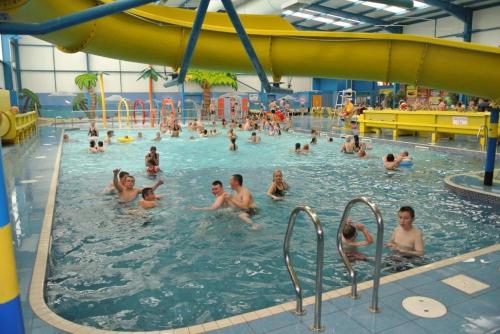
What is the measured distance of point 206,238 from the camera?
6078 millimetres

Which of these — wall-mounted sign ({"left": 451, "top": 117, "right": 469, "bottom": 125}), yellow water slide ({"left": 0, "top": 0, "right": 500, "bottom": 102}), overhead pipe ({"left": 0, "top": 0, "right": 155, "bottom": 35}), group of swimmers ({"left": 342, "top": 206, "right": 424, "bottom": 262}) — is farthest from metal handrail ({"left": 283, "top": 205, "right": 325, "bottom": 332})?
wall-mounted sign ({"left": 451, "top": 117, "right": 469, "bottom": 125})

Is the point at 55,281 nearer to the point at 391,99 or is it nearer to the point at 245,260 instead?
the point at 245,260

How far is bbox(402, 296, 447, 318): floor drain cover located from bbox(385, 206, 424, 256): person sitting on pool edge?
1.65 m

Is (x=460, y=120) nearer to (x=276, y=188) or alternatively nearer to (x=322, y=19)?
(x=276, y=188)

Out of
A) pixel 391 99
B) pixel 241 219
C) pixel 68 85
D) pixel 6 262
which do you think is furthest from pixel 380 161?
pixel 68 85

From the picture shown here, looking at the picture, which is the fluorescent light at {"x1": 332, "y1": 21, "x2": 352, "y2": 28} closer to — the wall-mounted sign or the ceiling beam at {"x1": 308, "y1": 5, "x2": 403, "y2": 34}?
the ceiling beam at {"x1": 308, "y1": 5, "x2": 403, "y2": 34}

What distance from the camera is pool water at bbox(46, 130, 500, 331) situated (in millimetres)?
4129

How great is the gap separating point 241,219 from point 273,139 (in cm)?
1398

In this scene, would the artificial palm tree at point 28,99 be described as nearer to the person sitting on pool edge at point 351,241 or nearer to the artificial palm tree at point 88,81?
the artificial palm tree at point 88,81

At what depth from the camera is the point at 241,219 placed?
6863 mm

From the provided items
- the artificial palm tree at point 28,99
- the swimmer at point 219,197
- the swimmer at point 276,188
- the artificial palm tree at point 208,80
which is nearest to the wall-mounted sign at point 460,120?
the swimmer at point 276,188

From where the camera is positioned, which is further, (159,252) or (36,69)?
(36,69)

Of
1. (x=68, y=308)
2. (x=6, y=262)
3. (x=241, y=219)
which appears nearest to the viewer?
(x=6, y=262)

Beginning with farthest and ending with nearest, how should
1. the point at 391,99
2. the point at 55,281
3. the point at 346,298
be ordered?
1. the point at 391,99
2. the point at 55,281
3. the point at 346,298
